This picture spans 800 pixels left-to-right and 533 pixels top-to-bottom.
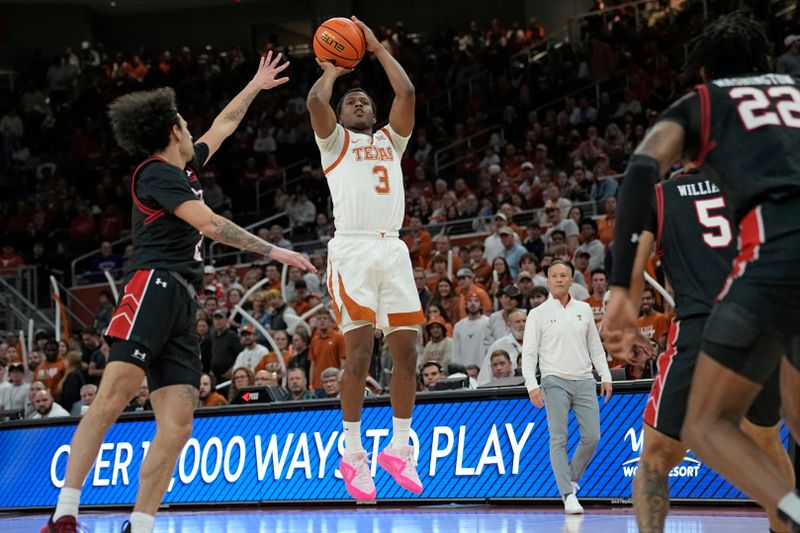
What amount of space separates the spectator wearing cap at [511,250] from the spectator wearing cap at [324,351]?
9.42ft

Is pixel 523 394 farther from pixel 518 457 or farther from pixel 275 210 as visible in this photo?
pixel 275 210

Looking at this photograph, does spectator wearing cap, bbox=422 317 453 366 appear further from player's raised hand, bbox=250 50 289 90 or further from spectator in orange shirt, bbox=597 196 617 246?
player's raised hand, bbox=250 50 289 90

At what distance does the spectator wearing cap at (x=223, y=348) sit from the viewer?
16625 millimetres

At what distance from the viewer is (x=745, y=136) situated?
4586 millimetres

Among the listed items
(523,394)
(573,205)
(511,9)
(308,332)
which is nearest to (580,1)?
(511,9)

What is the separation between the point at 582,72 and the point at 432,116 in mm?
4266

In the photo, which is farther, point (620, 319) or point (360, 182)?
point (360, 182)

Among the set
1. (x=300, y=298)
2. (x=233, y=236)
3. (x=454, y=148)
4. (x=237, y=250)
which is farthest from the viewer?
(x=454, y=148)

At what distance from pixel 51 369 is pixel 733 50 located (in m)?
15.0

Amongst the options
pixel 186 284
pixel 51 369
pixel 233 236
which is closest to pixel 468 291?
pixel 51 369

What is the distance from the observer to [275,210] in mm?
26422

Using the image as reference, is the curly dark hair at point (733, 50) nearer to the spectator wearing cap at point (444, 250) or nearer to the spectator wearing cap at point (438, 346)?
the spectator wearing cap at point (438, 346)

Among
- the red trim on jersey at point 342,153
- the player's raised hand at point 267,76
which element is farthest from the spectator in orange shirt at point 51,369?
the red trim on jersey at point 342,153

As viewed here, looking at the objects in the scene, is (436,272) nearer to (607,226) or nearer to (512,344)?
(607,226)
